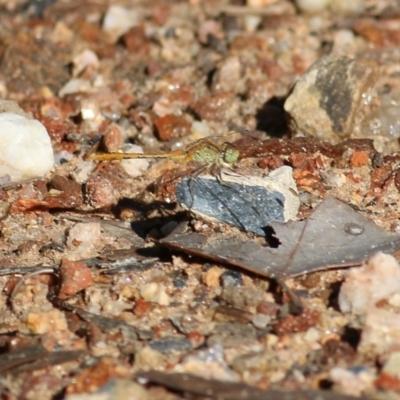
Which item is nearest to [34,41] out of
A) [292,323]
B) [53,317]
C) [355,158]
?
[355,158]

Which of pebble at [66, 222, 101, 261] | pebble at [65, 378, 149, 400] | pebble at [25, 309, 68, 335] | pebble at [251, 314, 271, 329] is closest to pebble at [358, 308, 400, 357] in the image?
pebble at [251, 314, 271, 329]

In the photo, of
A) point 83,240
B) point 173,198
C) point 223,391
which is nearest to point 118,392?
point 223,391

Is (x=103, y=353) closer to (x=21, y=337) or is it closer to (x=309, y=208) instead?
(x=21, y=337)

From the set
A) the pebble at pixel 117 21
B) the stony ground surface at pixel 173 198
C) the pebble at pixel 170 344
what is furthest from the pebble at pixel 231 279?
the pebble at pixel 117 21

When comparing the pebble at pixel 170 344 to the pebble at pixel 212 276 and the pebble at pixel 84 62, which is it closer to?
the pebble at pixel 212 276

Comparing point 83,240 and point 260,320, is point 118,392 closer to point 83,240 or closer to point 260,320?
point 260,320
